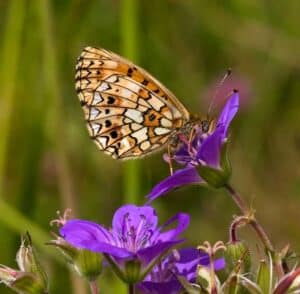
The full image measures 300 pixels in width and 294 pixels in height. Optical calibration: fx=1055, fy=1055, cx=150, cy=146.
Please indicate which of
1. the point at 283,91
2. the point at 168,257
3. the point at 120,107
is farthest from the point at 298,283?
the point at 283,91

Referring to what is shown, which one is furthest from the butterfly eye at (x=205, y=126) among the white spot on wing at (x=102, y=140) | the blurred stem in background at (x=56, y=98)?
the blurred stem in background at (x=56, y=98)

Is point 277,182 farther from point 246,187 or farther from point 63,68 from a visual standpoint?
point 63,68

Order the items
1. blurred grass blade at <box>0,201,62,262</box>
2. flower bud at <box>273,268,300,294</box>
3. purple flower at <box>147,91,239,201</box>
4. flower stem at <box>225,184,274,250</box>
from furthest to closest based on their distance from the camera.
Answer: blurred grass blade at <box>0,201,62,262</box> < purple flower at <box>147,91,239,201</box> < flower stem at <box>225,184,274,250</box> < flower bud at <box>273,268,300,294</box>

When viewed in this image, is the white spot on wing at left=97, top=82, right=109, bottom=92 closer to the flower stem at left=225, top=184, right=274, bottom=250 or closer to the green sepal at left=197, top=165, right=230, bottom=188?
the green sepal at left=197, top=165, right=230, bottom=188

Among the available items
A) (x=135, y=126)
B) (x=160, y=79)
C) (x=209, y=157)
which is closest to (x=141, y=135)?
(x=135, y=126)

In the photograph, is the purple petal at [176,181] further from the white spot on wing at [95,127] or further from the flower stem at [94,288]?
the white spot on wing at [95,127]

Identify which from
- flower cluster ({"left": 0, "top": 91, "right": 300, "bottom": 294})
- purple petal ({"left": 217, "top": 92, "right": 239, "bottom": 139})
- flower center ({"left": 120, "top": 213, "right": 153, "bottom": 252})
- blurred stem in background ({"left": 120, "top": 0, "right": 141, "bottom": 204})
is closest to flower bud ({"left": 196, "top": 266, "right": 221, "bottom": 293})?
flower cluster ({"left": 0, "top": 91, "right": 300, "bottom": 294})
